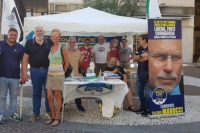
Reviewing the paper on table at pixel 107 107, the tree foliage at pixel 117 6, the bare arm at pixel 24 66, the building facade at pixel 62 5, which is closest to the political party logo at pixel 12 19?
the bare arm at pixel 24 66

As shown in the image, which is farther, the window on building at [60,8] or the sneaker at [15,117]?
the window on building at [60,8]

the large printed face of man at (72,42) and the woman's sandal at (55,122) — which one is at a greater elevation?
the large printed face of man at (72,42)

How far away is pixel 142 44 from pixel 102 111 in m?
1.75

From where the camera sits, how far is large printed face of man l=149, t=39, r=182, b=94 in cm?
578

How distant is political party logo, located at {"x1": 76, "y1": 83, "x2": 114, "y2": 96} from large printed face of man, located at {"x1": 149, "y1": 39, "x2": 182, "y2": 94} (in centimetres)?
95

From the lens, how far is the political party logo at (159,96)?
5.83m

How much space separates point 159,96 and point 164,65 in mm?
693

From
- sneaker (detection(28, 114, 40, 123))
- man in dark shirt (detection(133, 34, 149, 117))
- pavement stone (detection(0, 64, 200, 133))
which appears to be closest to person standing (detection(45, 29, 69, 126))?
pavement stone (detection(0, 64, 200, 133))

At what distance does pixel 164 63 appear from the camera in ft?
19.0

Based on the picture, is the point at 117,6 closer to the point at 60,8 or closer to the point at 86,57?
the point at 60,8

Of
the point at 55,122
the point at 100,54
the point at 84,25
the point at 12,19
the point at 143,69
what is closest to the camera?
the point at 55,122

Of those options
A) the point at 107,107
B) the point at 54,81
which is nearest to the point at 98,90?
the point at 107,107

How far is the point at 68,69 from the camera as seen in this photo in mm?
5625

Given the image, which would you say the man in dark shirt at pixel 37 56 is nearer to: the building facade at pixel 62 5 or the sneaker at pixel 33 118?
the sneaker at pixel 33 118
